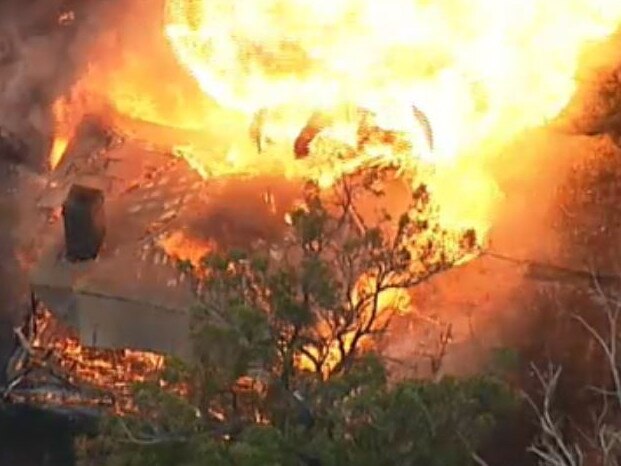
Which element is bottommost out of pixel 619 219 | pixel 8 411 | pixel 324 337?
pixel 8 411

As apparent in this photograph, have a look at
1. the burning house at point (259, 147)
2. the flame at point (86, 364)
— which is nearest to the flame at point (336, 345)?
the burning house at point (259, 147)

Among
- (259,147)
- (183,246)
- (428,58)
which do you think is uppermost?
(428,58)

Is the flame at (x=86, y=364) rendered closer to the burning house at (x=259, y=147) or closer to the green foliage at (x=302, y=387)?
the burning house at (x=259, y=147)

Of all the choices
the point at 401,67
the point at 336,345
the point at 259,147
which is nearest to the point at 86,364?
the point at 259,147

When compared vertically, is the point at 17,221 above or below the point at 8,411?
above

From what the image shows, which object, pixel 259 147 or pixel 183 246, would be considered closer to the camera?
pixel 183 246

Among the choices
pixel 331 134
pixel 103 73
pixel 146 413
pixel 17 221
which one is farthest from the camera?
pixel 103 73

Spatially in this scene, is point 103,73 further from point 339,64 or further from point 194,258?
point 194,258

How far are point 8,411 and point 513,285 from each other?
658 centimetres

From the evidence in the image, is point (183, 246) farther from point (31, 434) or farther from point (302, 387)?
point (302, 387)

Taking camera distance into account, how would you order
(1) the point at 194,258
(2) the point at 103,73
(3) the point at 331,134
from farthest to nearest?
1. (2) the point at 103,73
2. (3) the point at 331,134
3. (1) the point at 194,258

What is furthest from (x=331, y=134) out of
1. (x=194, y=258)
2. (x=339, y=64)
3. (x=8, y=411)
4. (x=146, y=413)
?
(x=146, y=413)

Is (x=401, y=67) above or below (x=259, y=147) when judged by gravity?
above

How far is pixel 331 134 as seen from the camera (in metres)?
23.3
